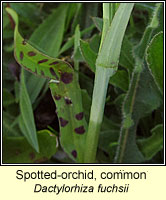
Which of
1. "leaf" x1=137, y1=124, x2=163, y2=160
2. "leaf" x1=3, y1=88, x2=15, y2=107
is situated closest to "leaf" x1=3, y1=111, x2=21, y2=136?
"leaf" x1=3, y1=88, x2=15, y2=107

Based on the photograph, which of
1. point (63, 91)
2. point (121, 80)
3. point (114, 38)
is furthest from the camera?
point (121, 80)

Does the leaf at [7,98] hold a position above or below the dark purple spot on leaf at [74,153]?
above

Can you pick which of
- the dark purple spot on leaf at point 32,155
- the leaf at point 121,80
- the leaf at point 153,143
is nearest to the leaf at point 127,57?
the leaf at point 121,80

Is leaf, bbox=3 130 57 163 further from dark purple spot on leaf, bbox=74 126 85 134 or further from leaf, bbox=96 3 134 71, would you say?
leaf, bbox=96 3 134 71

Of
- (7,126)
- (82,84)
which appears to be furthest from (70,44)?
(7,126)

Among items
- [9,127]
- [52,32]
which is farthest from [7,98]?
[52,32]

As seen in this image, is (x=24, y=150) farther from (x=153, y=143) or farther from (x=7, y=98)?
(x=153, y=143)

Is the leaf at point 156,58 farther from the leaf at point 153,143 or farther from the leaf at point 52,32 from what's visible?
the leaf at point 52,32
